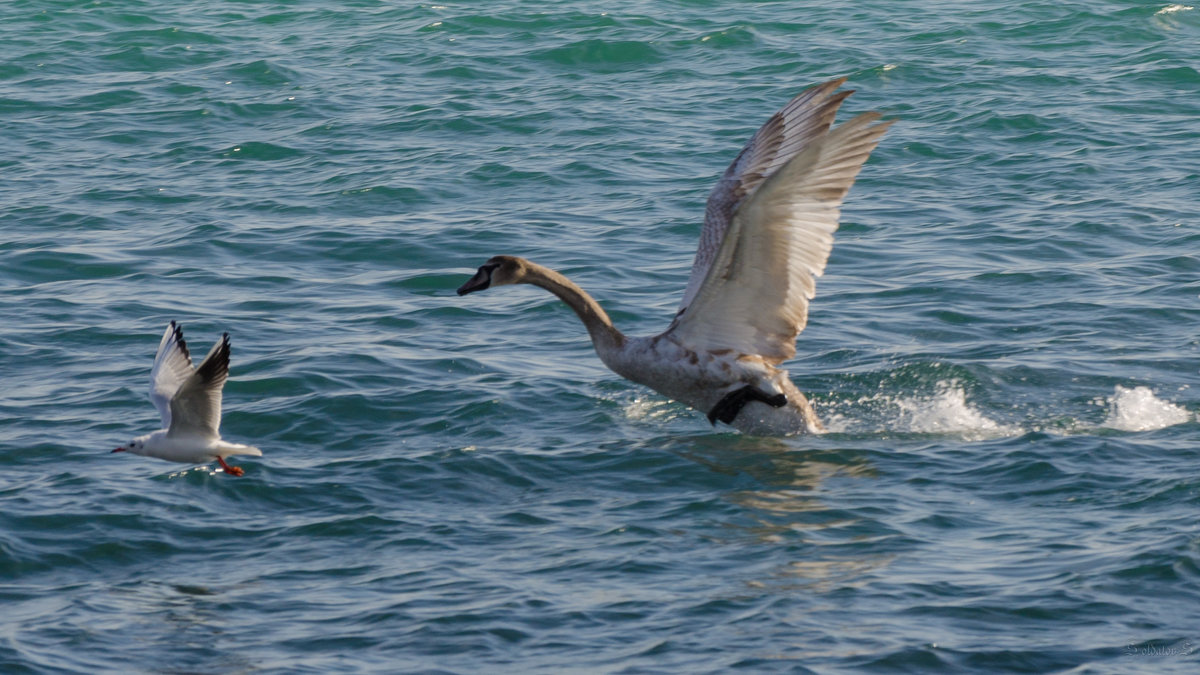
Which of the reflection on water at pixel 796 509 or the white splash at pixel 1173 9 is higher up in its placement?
the white splash at pixel 1173 9

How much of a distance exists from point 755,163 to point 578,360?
2628 mm

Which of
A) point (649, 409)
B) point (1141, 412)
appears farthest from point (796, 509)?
point (1141, 412)

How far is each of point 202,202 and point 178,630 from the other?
10574mm

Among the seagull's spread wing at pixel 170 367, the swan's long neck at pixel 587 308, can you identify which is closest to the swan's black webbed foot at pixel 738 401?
the swan's long neck at pixel 587 308

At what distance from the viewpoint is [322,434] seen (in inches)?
470

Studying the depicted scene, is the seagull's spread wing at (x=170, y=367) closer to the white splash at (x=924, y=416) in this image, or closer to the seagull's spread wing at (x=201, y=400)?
the seagull's spread wing at (x=201, y=400)

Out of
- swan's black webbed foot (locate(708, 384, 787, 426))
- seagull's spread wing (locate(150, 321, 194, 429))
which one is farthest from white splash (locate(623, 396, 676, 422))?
seagull's spread wing (locate(150, 321, 194, 429))

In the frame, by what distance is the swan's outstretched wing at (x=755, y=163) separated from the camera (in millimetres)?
11758

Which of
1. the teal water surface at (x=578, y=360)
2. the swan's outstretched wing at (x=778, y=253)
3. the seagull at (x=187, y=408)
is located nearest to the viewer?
the teal water surface at (x=578, y=360)

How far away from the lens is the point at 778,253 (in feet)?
35.5

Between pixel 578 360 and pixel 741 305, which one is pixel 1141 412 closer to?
pixel 741 305

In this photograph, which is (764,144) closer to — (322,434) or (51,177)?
(322,434)

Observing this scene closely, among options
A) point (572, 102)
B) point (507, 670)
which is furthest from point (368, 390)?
point (572, 102)

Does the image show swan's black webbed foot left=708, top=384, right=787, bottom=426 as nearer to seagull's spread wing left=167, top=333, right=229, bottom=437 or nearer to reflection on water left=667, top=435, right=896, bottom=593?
reflection on water left=667, top=435, right=896, bottom=593
